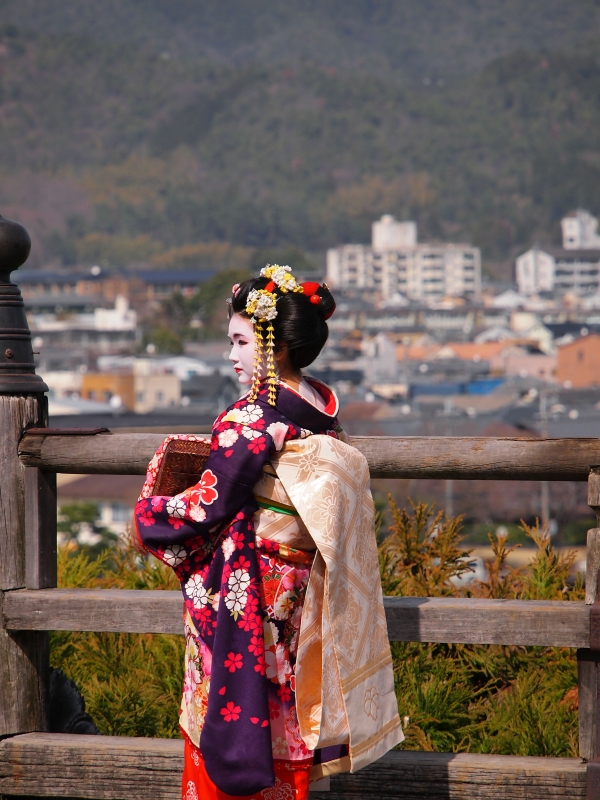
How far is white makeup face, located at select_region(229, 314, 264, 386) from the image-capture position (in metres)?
2.33

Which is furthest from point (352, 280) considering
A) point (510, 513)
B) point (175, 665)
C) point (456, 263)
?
point (175, 665)

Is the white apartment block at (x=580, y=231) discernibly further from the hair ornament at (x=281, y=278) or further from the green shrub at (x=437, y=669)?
the hair ornament at (x=281, y=278)

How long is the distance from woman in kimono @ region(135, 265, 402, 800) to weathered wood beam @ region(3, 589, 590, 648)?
327 mm

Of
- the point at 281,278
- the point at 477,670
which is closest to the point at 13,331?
the point at 281,278

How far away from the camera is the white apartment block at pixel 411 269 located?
15750cm

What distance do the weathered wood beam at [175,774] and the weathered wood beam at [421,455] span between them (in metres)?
0.71

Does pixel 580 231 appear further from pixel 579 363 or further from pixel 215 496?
pixel 215 496

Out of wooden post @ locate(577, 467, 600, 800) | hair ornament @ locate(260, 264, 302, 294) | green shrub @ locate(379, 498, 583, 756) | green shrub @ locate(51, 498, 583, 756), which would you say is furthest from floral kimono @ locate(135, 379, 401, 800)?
green shrub @ locate(51, 498, 583, 756)

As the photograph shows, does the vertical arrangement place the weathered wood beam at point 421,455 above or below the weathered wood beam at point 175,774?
above

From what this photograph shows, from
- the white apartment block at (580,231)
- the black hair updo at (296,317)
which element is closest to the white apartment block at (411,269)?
the white apartment block at (580,231)

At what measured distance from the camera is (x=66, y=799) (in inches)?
115

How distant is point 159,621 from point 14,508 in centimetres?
48

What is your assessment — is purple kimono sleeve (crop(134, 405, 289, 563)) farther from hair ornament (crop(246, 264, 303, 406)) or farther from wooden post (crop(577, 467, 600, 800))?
wooden post (crop(577, 467, 600, 800))

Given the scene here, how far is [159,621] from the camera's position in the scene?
2.76 metres
